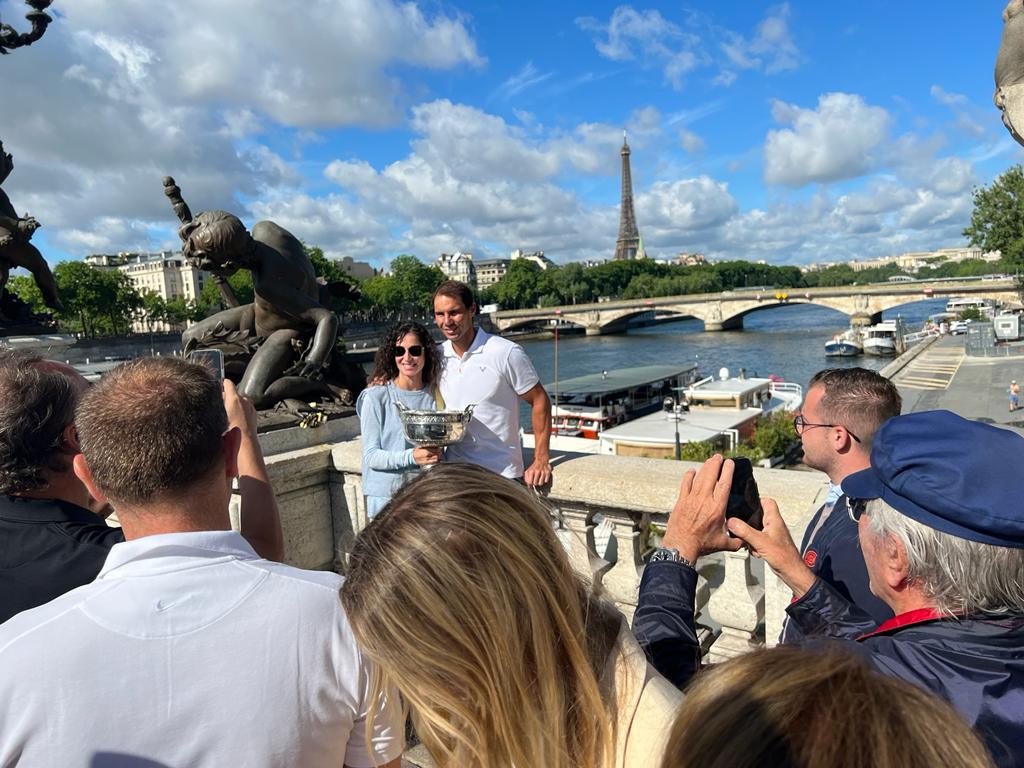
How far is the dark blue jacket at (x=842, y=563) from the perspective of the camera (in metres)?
1.67

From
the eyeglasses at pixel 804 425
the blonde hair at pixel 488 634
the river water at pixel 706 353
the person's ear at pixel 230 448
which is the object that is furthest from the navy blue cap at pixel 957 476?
the river water at pixel 706 353

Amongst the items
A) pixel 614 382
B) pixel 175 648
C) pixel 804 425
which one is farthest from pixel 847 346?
pixel 175 648

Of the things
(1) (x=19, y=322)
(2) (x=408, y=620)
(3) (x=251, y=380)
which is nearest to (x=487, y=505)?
(2) (x=408, y=620)

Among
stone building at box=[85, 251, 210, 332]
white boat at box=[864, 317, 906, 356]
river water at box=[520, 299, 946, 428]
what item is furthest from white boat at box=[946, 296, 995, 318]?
stone building at box=[85, 251, 210, 332]

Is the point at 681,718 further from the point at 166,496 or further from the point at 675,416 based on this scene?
the point at 675,416

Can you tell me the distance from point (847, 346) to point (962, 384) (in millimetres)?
24724

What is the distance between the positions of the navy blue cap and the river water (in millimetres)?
31028

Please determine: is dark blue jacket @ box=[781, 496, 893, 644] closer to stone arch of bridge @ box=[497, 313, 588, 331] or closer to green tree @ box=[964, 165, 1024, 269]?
green tree @ box=[964, 165, 1024, 269]

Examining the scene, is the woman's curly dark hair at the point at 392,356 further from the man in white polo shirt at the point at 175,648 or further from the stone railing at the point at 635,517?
the man in white polo shirt at the point at 175,648

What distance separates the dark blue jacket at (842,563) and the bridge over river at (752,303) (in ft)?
191

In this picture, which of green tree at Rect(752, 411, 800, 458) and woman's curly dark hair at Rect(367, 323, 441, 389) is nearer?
woman's curly dark hair at Rect(367, 323, 441, 389)

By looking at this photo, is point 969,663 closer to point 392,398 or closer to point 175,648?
point 175,648

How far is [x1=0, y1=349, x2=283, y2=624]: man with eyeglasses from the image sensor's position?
1.50m

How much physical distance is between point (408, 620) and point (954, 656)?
83 centimetres
